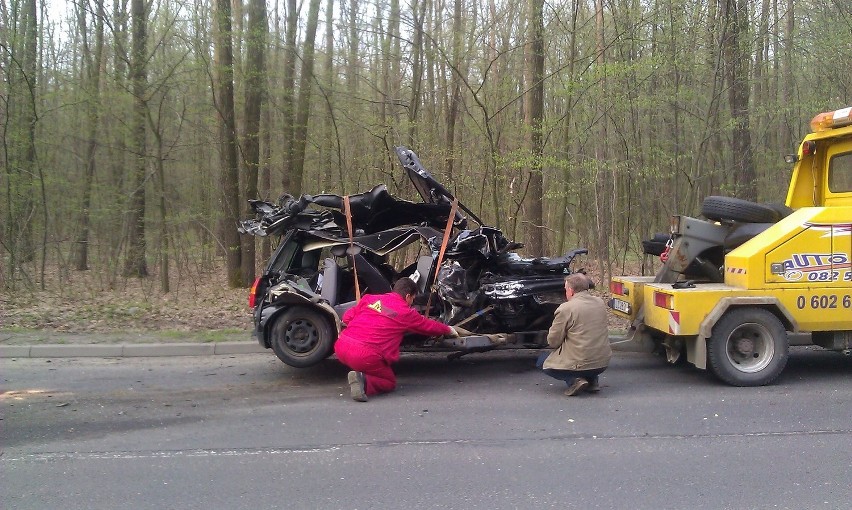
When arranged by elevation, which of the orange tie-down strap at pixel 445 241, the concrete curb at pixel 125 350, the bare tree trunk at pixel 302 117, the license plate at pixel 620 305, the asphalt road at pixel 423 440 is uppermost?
the bare tree trunk at pixel 302 117

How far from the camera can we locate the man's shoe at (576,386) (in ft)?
22.7

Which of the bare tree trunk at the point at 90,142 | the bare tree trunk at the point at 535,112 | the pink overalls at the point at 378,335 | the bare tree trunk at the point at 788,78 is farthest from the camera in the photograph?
the bare tree trunk at the point at 90,142

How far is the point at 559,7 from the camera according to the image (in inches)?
591

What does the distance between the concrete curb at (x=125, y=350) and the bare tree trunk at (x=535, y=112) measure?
678cm

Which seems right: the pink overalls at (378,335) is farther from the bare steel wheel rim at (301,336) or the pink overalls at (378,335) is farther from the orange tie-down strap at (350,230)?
the orange tie-down strap at (350,230)

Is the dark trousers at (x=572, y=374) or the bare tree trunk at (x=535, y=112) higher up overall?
the bare tree trunk at (x=535, y=112)

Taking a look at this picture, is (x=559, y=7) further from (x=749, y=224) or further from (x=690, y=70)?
(x=749, y=224)

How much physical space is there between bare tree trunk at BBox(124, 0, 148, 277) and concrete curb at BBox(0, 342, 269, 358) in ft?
23.7

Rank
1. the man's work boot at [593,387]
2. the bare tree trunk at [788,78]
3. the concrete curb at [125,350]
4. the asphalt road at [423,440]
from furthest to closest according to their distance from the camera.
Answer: the bare tree trunk at [788,78]
the concrete curb at [125,350]
the man's work boot at [593,387]
the asphalt road at [423,440]

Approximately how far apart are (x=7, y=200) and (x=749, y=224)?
14.6 m

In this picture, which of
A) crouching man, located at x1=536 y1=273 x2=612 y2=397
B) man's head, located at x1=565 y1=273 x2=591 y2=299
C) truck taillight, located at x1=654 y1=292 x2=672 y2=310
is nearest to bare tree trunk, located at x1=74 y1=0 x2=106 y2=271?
man's head, located at x1=565 y1=273 x2=591 y2=299

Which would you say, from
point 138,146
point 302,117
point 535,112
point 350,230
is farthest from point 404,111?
point 350,230

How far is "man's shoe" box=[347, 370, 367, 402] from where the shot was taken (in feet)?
22.4

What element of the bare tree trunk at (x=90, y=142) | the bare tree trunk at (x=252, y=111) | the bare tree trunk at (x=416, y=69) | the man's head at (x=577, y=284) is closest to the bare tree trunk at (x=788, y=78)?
the bare tree trunk at (x=416, y=69)
